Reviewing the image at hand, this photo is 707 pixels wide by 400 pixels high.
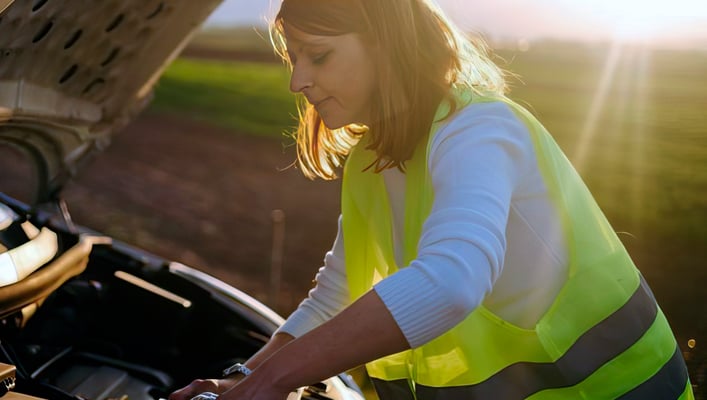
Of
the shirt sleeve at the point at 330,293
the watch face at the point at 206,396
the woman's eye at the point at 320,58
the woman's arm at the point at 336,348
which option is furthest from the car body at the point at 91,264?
the woman's arm at the point at 336,348

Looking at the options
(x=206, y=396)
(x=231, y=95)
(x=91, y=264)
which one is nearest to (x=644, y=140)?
(x=91, y=264)

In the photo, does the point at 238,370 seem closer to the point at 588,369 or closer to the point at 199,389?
the point at 199,389

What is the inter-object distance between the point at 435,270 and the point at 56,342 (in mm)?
1710

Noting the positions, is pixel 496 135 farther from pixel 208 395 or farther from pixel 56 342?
pixel 56 342

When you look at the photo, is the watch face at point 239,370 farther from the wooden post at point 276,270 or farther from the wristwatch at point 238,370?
the wooden post at point 276,270

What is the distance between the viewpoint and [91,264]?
2758mm

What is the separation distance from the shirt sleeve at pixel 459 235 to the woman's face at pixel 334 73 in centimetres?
20

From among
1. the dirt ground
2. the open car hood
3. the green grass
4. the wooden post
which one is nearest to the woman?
the open car hood

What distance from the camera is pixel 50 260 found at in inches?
92.5

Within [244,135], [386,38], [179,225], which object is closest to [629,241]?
[179,225]

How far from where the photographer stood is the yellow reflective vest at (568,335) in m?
1.51

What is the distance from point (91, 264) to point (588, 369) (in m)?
1.75

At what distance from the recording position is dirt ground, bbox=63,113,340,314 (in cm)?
737

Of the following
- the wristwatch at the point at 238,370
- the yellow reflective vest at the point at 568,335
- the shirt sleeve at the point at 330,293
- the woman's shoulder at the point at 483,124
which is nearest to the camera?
the woman's shoulder at the point at 483,124
